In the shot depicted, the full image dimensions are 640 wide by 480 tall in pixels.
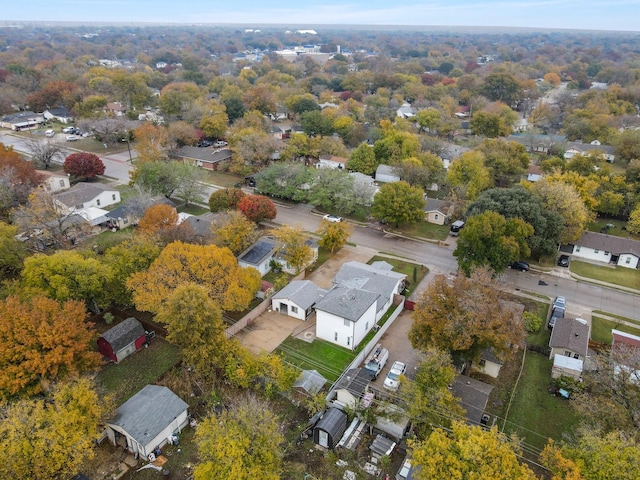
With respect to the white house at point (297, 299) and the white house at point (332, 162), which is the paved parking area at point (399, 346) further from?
the white house at point (332, 162)

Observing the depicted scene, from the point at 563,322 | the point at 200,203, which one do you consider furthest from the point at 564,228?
the point at 200,203

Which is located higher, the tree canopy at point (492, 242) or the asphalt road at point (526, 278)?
the tree canopy at point (492, 242)

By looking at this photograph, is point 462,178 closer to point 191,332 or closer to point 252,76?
point 191,332

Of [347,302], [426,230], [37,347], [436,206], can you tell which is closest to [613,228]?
[436,206]

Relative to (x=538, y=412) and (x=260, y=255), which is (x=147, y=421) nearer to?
(x=260, y=255)

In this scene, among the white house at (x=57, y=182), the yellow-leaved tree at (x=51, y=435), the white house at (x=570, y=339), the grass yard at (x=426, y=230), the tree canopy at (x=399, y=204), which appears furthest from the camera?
the white house at (x=57, y=182)

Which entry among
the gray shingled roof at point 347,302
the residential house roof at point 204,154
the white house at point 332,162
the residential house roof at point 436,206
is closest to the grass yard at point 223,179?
the residential house roof at point 204,154

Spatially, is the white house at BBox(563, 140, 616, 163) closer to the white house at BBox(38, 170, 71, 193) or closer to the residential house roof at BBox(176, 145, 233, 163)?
the residential house roof at BBox(176, 145, 233, 163)
